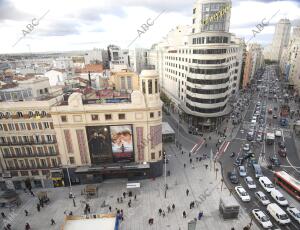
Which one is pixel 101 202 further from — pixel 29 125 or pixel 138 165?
pixel 29 125

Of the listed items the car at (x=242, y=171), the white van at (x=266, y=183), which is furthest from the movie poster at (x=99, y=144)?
the white van at (x=266, y=183)

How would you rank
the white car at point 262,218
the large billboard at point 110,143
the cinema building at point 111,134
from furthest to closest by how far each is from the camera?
the large billboard at point 110,143, the cinema building at point 111,134, the white car at point 262,218

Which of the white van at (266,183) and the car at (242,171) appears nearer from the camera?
the white van at (266,183)

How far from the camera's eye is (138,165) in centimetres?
4378

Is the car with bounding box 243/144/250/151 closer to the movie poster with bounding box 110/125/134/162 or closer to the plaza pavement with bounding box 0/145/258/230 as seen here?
the plaza pavement with bounding box 0/145/258/230

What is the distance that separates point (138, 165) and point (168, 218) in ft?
41.8

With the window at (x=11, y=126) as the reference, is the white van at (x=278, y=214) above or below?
below

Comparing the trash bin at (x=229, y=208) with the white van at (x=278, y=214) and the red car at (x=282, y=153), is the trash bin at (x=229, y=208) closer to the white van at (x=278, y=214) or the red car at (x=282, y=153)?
the white van at (x=278, y=214)

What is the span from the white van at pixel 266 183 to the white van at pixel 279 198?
1.14 metres

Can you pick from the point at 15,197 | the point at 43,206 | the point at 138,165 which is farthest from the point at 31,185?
the point at 138,165

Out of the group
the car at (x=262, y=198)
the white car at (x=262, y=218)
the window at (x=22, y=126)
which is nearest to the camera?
the white car at (x=262, y=218)

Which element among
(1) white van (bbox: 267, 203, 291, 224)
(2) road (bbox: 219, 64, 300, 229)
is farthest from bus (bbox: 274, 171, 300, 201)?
(1) white van (bbox: 267, 203, 291, 224)

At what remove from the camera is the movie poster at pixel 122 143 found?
138ft

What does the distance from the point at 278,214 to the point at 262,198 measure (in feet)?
15.1
